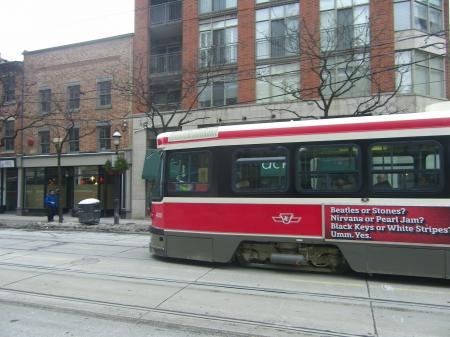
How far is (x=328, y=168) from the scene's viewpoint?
7.91 metres

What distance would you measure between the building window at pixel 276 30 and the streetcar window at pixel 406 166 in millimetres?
14788

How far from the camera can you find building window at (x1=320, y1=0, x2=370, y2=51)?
19.6 m

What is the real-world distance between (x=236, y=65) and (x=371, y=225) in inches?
670

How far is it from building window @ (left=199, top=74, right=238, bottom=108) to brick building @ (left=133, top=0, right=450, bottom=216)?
6 cm

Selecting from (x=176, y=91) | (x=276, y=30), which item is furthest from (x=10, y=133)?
(x=276, y=30)

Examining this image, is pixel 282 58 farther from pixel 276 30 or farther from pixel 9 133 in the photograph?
pixel 9 133

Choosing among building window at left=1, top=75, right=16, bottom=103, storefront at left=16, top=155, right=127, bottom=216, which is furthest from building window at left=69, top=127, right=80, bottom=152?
building window at left=1, top=75, right=16, bottom=103

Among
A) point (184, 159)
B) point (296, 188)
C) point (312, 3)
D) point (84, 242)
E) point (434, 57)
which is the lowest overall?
point (84, 242)

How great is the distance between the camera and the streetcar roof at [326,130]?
7.32m

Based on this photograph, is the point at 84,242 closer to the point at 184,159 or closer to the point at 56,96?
the point at 184,159

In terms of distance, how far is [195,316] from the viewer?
579 cm

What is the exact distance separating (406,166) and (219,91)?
1703cm

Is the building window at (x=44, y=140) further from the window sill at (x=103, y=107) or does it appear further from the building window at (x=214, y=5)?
the building window at (x=214, y=5)

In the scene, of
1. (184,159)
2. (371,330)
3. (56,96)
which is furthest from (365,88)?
(56,96)
